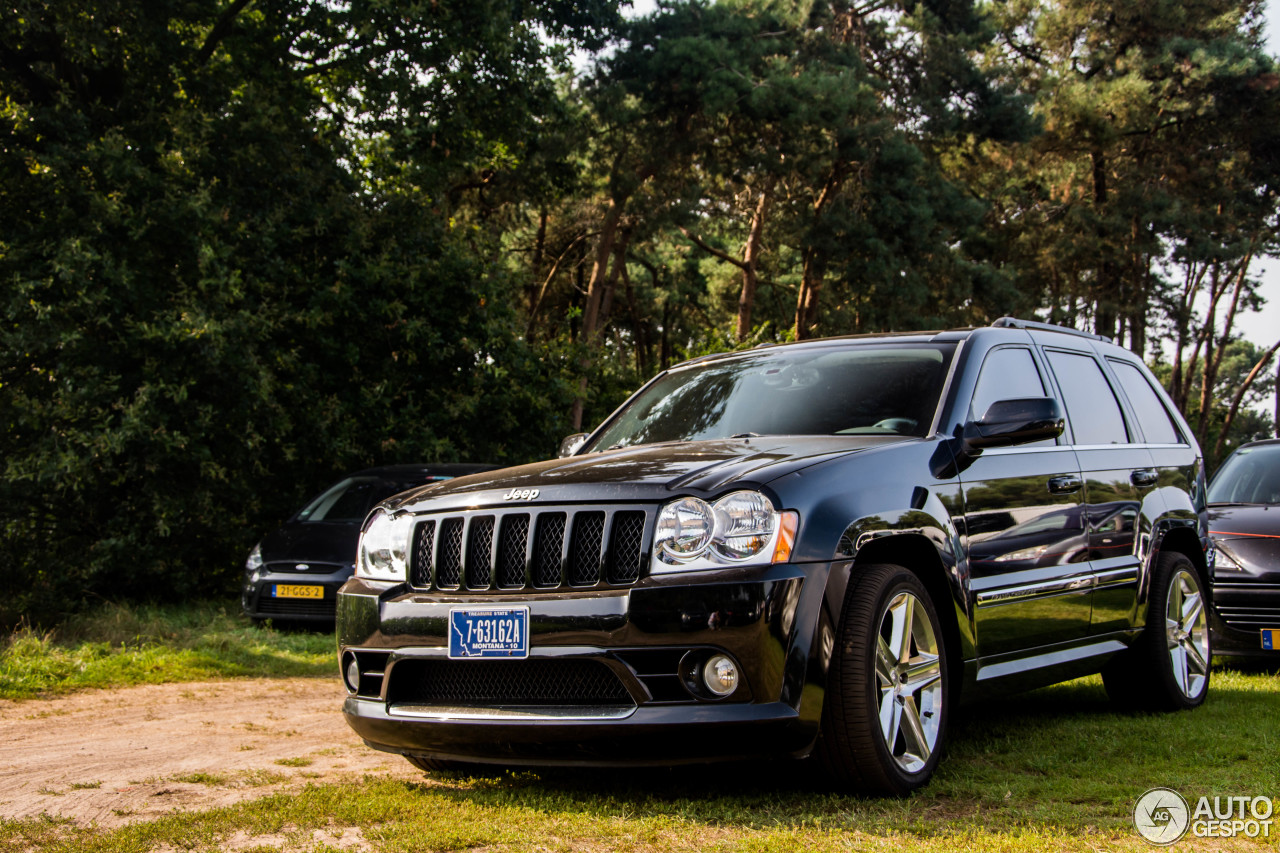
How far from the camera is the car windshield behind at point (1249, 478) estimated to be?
9676mm

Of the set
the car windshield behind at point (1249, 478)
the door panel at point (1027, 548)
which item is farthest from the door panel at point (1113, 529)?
the car windshield behind at point (1249, 478)

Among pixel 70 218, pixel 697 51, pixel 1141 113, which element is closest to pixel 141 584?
pixel 70 218

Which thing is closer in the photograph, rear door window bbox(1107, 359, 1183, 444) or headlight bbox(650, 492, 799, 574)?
headlight bbox(650, 492, 799, 574)

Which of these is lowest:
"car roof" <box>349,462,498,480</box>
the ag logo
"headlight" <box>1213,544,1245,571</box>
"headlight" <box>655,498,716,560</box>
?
the ag logo

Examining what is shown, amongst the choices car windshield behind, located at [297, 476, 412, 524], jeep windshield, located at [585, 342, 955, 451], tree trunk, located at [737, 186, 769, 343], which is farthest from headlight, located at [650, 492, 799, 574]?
tree trunk, located at [737, 186, 769, 343]

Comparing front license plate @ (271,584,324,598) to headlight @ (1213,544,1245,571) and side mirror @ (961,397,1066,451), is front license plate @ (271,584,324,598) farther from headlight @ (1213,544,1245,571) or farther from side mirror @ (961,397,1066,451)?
side mirror @ (961,397,1066,451)

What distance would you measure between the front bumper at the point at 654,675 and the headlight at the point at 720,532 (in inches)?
2.8

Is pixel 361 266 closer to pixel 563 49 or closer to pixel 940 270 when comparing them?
pixel 563 49

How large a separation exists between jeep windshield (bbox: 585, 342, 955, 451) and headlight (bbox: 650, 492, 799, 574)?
1153mm

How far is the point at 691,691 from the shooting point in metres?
4.23

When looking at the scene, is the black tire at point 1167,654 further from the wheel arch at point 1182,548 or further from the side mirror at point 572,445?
the side mirror at point 572,445

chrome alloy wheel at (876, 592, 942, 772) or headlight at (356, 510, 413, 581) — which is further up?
headlight at (356, 510, 413, 581)

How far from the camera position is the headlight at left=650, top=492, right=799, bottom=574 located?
4262mm

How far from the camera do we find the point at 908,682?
4.74 meters
